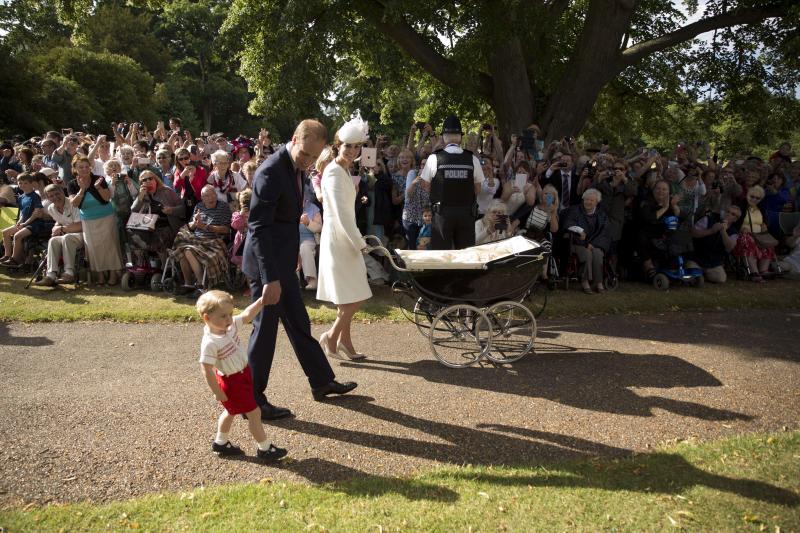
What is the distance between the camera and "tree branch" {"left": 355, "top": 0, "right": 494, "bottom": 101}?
13.3m

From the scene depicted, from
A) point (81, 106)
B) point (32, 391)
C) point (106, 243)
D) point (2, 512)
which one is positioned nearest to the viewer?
point (2, 512)

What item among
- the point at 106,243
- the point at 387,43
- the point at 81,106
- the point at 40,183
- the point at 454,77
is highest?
the point at 81,106

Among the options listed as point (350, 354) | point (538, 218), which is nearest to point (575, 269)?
point (538, 218)

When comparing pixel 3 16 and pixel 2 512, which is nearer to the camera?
pixel 2 512

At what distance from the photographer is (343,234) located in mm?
5648

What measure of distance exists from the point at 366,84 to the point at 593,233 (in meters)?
12.5

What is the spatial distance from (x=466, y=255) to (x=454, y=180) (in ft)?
3.92

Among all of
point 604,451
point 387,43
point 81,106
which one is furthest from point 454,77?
point 81,106

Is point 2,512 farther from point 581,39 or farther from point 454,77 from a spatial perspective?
point 581,39

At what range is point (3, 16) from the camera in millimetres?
36844

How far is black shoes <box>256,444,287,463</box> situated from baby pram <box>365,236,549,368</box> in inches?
86.0

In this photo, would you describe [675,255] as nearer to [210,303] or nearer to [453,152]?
[453,152]

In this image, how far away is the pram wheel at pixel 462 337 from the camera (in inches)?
239

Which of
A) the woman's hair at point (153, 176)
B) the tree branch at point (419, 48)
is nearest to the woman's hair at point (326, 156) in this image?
the woman's hair at point (153, 176)
